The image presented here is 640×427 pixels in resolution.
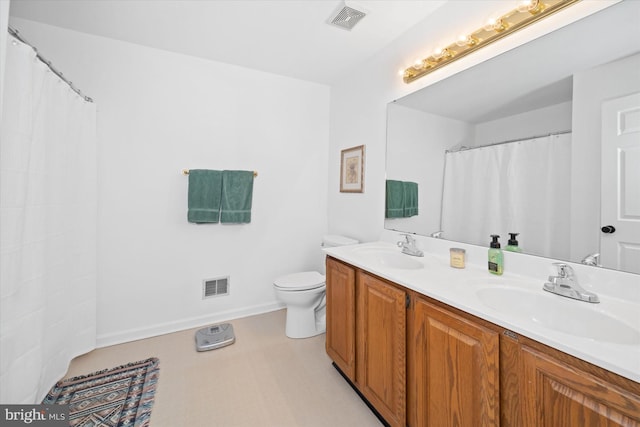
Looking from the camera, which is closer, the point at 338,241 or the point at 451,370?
the point at 451,370

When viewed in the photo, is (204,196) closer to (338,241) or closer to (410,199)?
(338,241)

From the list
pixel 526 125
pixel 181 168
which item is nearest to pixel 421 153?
pixel 526 125

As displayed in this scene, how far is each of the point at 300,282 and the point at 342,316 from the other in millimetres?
621

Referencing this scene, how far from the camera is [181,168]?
2.24 meters

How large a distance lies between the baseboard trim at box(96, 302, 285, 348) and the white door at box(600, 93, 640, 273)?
2441mm

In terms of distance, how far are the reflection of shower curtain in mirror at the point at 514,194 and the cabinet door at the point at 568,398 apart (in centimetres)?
63

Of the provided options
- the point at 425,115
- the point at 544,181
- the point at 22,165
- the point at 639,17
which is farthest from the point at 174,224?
the point at 639,17

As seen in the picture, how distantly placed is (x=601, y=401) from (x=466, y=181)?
3.64 feet

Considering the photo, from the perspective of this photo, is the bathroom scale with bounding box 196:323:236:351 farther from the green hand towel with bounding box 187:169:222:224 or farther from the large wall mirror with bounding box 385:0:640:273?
the large wall mirror with bounding box 385:0:640:273

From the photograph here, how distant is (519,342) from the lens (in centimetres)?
74

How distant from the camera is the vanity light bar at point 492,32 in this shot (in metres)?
1.14

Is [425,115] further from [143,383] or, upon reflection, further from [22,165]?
[143,383]

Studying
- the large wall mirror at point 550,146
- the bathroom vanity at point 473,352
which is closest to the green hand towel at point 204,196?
the bathroom vanity at point 473,352

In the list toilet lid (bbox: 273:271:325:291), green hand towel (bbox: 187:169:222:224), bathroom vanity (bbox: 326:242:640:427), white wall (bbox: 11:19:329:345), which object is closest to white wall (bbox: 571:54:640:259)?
bathroom vanity (bbox: 326:242:640:427)
